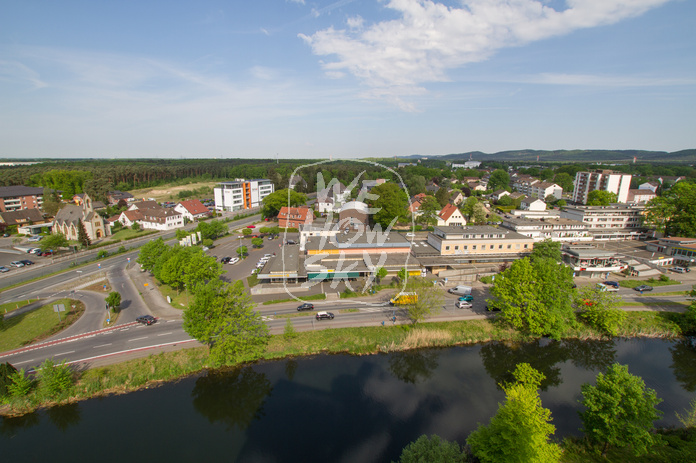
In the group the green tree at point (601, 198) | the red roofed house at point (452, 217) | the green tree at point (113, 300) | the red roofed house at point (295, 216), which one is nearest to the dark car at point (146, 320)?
the green tree at point (113, 300)

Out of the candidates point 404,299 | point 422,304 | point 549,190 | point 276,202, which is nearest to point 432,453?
point 422,304

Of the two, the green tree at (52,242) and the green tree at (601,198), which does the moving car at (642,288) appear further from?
the green tree at (52,242)

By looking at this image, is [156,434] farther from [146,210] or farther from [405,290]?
[146,210]

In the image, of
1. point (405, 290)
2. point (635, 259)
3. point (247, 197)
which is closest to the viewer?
point (405, 290)

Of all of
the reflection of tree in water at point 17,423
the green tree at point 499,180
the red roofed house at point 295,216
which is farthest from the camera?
the green tree at point 499,180

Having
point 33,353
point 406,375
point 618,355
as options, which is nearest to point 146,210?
point 33,353

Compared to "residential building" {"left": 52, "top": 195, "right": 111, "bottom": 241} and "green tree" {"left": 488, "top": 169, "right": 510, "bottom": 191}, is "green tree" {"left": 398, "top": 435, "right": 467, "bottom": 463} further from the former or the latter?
"green tree" {"left": 488, "top": 169, "right": 510, "bottom": 191}
